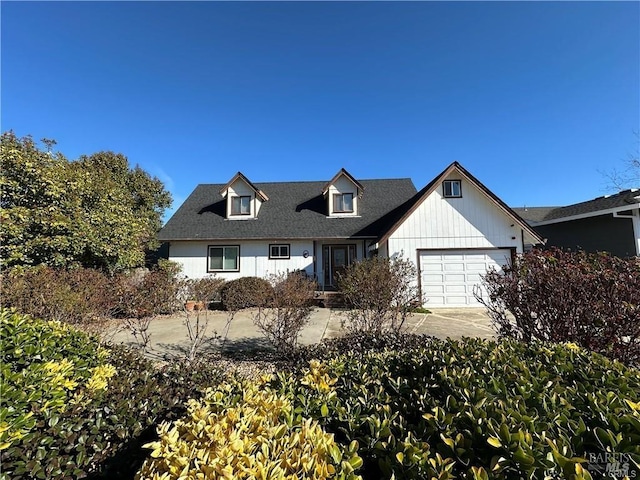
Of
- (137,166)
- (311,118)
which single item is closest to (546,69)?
(311,118)

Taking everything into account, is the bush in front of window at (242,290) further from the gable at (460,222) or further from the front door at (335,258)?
the gable at (460,222)

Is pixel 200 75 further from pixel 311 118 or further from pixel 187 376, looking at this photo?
pixel 187 376

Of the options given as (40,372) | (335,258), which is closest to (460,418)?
(40,372)

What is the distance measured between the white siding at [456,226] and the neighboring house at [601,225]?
4.38m

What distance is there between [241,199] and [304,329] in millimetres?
10822

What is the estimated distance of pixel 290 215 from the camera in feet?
57.2

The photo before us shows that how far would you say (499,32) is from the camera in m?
8.69

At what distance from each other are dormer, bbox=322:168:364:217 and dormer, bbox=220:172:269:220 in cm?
434

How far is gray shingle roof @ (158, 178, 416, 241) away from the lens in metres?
16.1

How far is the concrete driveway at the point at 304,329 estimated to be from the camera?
25.0 feet

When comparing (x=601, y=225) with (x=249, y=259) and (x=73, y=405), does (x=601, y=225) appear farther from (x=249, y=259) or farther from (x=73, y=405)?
(x=73, y=405)

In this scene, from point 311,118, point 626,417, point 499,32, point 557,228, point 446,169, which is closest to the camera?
point 626,417

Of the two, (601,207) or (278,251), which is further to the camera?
(278,251)

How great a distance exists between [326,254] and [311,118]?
24.6 feet
